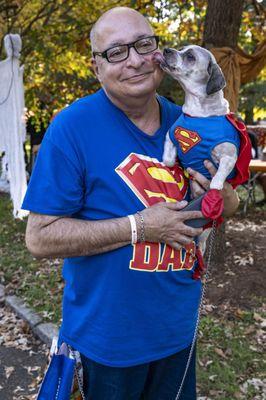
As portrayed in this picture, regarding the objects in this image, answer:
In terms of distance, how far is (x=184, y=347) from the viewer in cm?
207

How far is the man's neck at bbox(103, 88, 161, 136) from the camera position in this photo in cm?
189

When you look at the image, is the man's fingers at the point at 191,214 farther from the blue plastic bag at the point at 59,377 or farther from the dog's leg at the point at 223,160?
the blue plastic bag at the point at 59,377

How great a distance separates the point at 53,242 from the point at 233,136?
2.66ft

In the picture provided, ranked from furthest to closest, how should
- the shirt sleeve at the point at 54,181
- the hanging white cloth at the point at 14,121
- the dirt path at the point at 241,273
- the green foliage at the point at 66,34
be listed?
1. the green foliage at the point at 66,34
2. the hanging white cloth at the point at 14,121
3. the dirt path at the point at 241,273
4. the shirt sleeve at the point at 54,181

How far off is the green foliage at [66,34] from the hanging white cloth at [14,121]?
1.34m

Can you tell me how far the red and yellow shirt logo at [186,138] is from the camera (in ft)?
6.10

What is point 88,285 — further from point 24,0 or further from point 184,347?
point 24,0

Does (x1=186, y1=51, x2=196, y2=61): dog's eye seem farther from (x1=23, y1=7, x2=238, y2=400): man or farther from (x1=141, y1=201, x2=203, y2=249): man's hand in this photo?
(x1=141, y1=201, x2=203, y2=249): man's hand

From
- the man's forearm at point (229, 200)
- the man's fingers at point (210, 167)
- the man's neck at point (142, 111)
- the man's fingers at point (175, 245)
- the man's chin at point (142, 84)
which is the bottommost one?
the man's fingers at point (175, 245)

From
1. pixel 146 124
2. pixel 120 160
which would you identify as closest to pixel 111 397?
pixel 120 160

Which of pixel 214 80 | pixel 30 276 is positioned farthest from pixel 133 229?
pixel 30 276

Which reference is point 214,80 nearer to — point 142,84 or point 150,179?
point 142,84

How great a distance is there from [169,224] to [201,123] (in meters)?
0.42

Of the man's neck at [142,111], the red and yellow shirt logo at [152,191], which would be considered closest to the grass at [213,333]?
the red and yellow shirt logo at [152,191]
